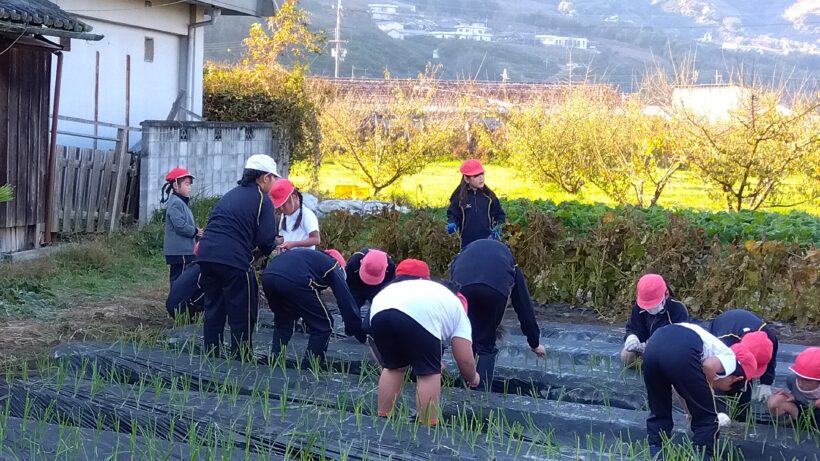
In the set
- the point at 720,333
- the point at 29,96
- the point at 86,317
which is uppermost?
the point at 29,96

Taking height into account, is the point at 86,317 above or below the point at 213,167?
below

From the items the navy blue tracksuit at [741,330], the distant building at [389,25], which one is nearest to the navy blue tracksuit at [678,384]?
the navy blue tracksuit at [741,330]

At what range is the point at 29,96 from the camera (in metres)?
11.2

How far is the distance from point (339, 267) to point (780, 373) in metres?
3.25

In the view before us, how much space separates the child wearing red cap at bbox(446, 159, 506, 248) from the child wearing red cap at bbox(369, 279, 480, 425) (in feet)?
12.0

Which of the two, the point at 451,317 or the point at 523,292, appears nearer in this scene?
the point at 451,317

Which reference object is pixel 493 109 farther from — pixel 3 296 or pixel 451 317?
pixel 451 317

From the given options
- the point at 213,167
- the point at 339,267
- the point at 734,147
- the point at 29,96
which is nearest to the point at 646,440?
the point at 339,267

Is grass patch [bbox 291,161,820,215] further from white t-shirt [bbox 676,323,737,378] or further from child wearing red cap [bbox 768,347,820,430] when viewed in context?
white t-shirt [bbox 676,323,737,378]

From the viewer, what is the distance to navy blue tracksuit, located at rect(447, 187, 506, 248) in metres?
9.30

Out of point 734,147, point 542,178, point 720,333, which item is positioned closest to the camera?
point 720,333

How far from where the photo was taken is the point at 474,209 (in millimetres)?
9320

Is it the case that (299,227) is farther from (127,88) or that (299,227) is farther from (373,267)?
(127,88)

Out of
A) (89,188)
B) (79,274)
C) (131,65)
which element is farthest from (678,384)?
(131,65)
